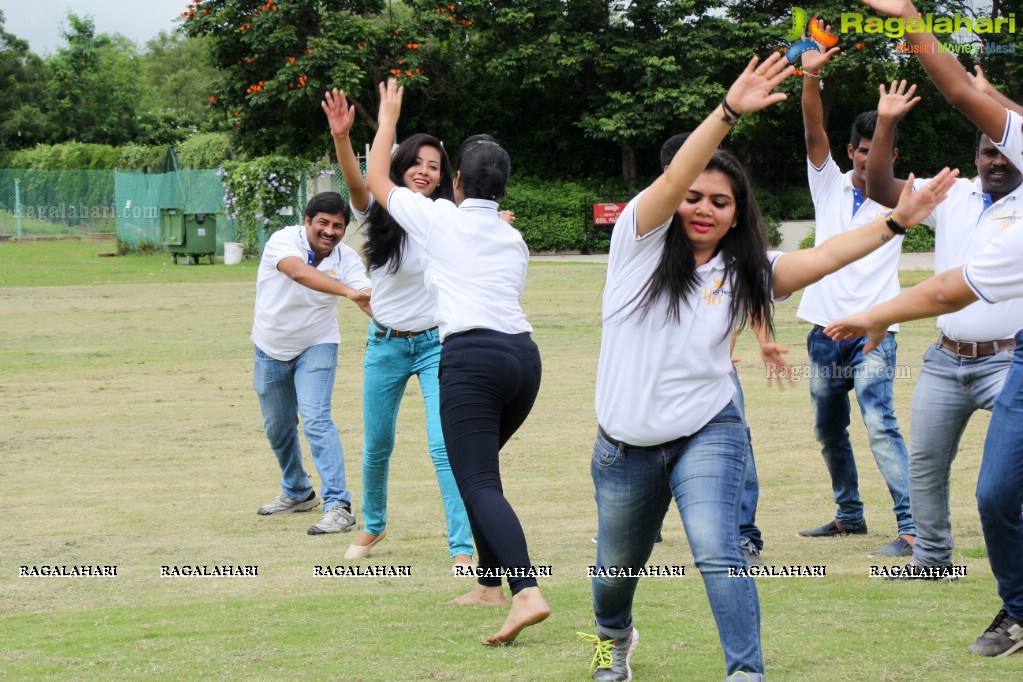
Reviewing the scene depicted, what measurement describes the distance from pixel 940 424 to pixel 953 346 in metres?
0.37

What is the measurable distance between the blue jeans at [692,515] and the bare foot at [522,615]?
1.19 feet

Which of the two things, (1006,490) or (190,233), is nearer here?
(1006,490)

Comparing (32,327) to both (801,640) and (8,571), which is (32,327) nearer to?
(8,571)

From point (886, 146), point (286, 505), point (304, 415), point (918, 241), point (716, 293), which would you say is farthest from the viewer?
point (918, 241)

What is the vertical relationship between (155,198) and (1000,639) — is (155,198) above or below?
above

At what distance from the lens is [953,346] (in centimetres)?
549

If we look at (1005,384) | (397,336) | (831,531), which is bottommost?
(831,531)

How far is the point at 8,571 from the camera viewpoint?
20.7 ft

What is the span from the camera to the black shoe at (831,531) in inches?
272

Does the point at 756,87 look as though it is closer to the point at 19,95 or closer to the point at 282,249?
the point at 282,249

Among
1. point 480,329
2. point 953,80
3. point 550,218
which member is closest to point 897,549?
point 953,80

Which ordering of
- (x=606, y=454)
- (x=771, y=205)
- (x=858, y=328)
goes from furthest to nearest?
(x=771, y=205) < (x=858, y=328) < (x=606, y=454)

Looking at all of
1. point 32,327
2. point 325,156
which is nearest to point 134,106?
point 325,156

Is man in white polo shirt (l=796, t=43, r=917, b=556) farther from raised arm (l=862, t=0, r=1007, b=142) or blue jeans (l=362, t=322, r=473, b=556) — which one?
blue jeans (l=362, t=322, r=473, b=556)
